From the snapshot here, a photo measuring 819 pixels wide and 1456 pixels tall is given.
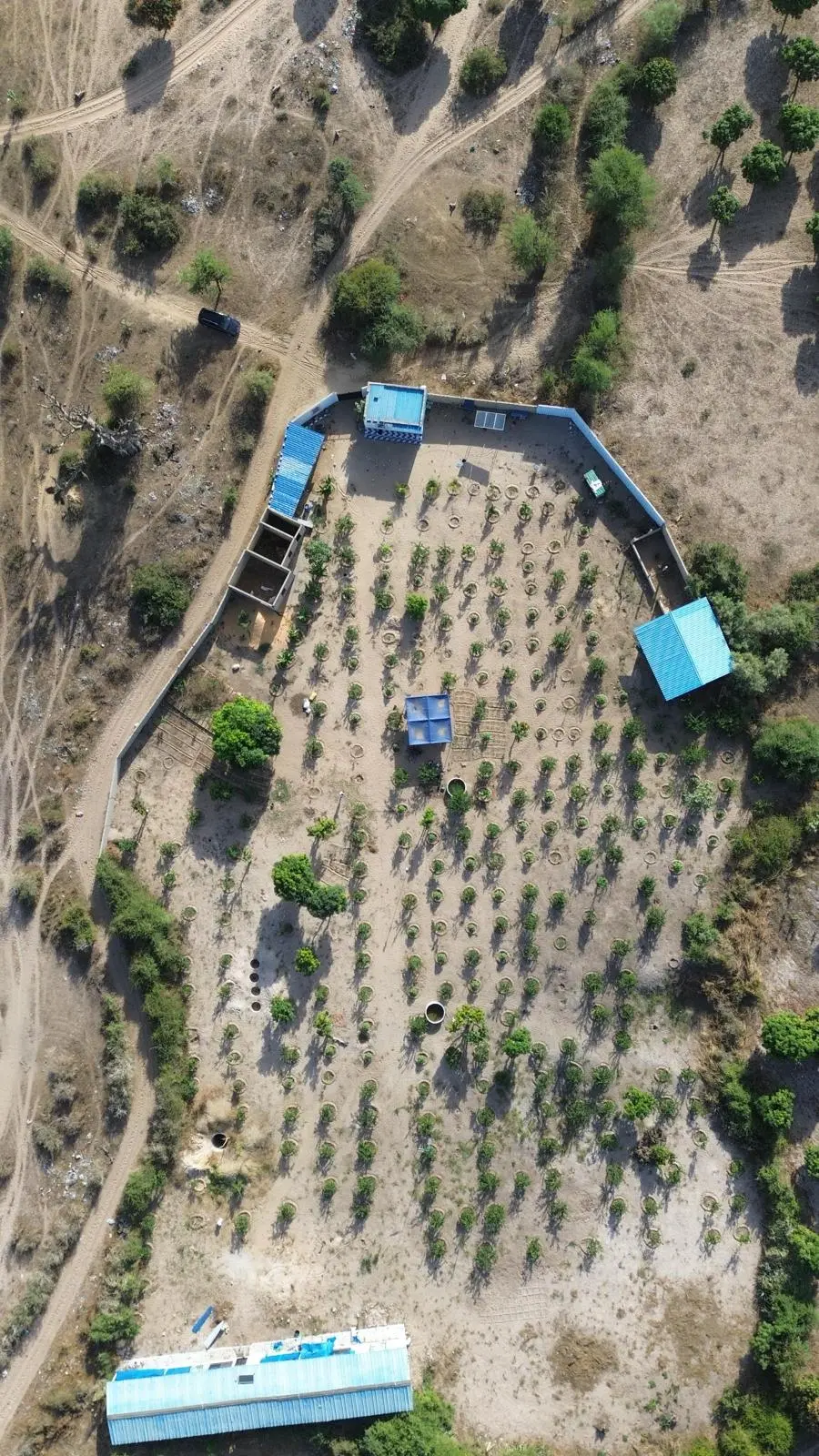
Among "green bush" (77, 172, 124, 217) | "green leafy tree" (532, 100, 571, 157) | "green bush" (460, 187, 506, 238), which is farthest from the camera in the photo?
"green bush" (460, 187, 506, 238)

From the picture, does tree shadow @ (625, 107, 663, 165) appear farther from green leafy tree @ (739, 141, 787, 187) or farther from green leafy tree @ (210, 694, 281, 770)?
green leafy tree @ (210, 694, 281, 770)

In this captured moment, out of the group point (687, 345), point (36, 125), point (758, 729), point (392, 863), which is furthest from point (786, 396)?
point (36, 125)

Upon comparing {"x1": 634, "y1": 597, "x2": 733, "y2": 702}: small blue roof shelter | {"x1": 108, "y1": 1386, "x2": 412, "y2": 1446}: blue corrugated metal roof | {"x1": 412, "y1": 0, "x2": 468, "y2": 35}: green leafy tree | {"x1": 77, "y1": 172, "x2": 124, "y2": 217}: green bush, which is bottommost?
{"x1": 108, "y1": 1386, "x2": 412, "y2": 1446}: blue corrugated metal roof

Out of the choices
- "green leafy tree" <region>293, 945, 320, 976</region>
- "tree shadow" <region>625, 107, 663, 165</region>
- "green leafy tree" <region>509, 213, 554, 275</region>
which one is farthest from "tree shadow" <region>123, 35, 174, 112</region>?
"green leafy tree" <region>293, 945, 320, 976</region>

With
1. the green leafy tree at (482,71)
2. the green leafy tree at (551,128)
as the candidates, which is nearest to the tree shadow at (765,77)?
the green leafy tree at (551,128)

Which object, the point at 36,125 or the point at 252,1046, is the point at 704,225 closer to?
the point at 36,125

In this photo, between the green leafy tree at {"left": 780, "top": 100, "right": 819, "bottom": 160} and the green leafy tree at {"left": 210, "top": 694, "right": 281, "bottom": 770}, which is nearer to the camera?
the green leafy tree at {"left": 210, "top": 694, "right": 281, "bottom": 770}
